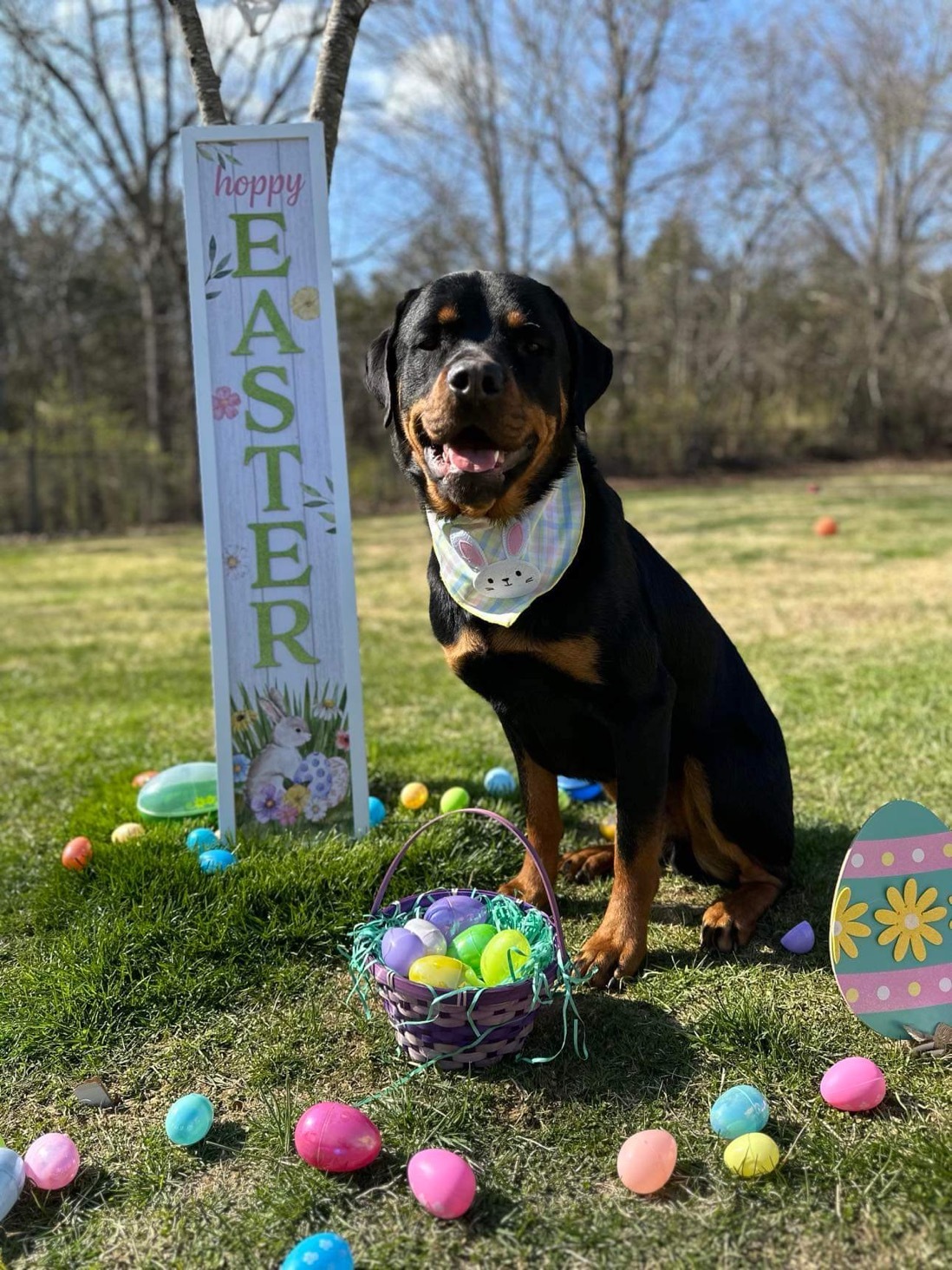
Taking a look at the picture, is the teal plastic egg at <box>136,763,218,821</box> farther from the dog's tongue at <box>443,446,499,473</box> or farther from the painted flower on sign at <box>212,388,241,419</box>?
the dog's tongue at <box>443,446,499,473</box>

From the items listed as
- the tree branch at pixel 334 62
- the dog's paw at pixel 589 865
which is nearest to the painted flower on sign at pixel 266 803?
the dog's paw at pixel 589 865

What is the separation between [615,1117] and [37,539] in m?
18.2

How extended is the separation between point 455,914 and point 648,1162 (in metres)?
0.81

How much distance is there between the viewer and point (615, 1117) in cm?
204

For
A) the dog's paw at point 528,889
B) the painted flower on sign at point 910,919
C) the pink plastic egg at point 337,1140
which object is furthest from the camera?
the dog's paw at point 528,889

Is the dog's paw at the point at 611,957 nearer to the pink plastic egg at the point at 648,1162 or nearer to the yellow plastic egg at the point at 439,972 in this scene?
the yellow plastic egg at the point at 439,972

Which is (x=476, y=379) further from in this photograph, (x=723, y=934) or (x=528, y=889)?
(x=723, y=934)

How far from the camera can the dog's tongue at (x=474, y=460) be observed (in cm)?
240

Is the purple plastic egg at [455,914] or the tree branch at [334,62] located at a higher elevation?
the tree branch at [334,62]

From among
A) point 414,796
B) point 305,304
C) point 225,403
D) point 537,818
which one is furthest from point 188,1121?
point 305,304

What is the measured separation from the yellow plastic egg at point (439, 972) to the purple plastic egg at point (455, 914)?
199 mm

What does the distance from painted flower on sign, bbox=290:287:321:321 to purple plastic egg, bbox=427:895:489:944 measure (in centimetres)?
206

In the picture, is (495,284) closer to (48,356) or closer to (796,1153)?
(796,1153)

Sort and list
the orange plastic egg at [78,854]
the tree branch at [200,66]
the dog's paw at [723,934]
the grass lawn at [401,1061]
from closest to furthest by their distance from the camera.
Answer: the grass lawn at [401,1061], the dog's paw at [723,934], the orange plastic egg at [78,854], the tree branch at [200,66]
